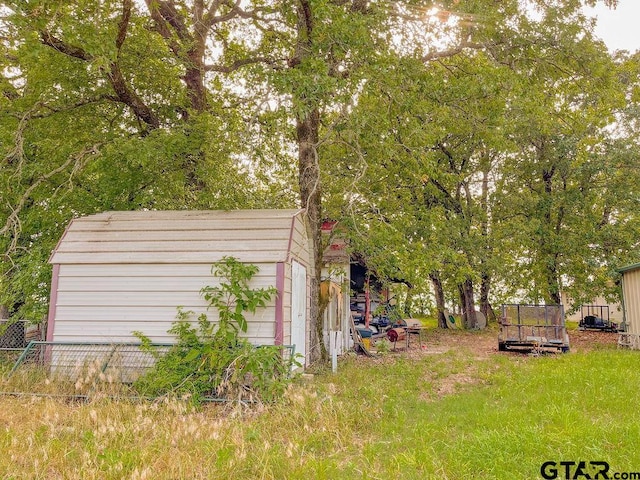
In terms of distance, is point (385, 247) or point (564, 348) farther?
point (564, 348)

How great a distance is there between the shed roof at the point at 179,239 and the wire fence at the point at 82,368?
1.47m

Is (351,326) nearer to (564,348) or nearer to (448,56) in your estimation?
(564,348)

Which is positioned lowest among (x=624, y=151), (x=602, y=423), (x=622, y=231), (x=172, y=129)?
(x=602, y=423)

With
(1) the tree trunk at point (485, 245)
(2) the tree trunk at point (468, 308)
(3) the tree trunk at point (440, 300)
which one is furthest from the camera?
(3) the tree trunk at point (440, 300)

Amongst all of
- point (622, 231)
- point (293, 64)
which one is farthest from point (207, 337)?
point (622, 231)

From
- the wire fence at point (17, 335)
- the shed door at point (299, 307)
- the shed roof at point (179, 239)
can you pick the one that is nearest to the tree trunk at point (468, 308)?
the shed door at point (299, 307)

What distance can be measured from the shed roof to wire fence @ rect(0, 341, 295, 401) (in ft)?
4.83

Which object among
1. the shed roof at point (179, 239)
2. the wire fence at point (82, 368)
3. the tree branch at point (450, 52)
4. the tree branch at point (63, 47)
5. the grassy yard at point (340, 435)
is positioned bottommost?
the grassy yard at point (340, 435)

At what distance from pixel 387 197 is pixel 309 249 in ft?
17.1

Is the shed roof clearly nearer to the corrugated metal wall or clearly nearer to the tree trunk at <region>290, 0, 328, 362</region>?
the tree trunk at <region>290, 0, 328, 362</region>

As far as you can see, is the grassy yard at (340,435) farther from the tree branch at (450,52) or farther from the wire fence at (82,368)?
the tree branch at (450,52)

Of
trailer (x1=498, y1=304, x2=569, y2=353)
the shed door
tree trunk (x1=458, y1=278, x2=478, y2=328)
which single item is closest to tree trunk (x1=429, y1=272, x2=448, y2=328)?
tree trunk (x1=458, y1=278, x2=478, y2=328)

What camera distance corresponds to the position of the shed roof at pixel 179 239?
24.9 feet

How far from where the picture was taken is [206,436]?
4.74m
